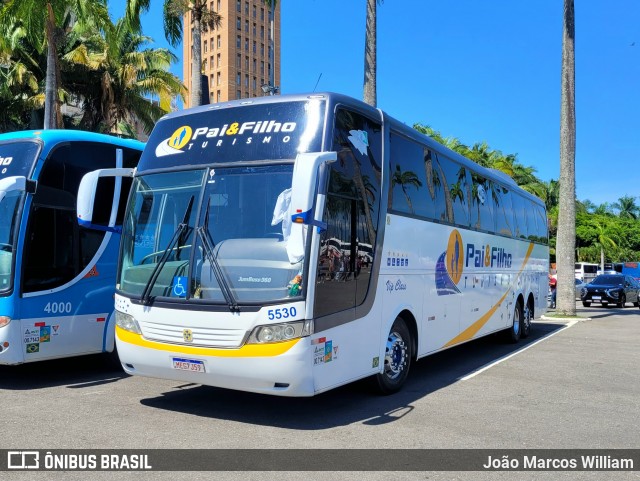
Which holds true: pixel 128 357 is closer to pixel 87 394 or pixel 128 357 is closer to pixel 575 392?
pixel 87 394

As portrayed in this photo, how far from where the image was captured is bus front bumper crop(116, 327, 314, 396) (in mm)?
5844

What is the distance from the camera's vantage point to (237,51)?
323 ft

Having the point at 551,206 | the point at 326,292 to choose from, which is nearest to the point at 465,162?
the point at 326,292

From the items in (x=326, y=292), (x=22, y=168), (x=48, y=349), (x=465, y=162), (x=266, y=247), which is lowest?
(x=48, y=349)

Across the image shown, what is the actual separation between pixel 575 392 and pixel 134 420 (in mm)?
5782

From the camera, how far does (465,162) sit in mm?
10883

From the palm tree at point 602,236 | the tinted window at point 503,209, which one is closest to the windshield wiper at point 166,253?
the tinted window at point 503,209

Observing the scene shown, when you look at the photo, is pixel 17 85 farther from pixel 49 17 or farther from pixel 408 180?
pixel 408 180

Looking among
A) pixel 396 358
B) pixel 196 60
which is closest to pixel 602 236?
pixel 196 60

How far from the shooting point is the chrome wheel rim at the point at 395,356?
7.61 metres

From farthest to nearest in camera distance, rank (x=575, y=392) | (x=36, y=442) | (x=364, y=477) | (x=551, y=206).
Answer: (x=551, y=206)
(x=575, y=392)
(x=36, y=442)
(x=364, y=477)

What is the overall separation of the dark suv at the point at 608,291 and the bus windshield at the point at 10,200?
27.7 m

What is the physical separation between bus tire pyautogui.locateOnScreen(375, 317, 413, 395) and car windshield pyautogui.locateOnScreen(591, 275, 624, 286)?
25.3m

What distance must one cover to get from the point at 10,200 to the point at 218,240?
3.57 meters
